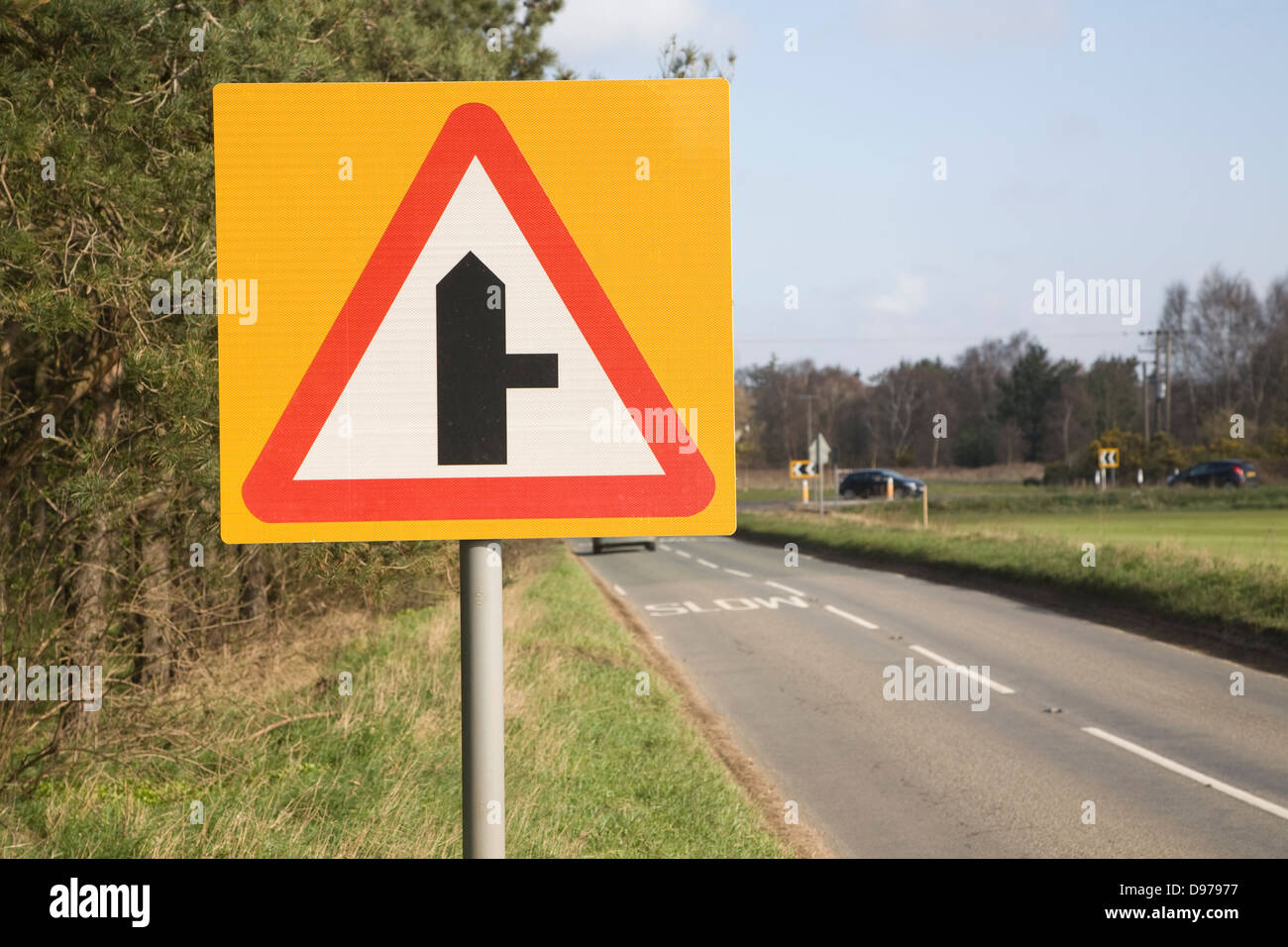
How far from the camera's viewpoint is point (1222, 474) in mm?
49250

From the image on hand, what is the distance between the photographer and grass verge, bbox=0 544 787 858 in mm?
4812

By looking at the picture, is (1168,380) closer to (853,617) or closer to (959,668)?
(853,617)

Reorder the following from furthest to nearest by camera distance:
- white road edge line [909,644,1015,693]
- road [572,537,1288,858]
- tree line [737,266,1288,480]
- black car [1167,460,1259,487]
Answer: tree line [737,266,1288,480] < black car [1167,460,1259,487] < white road edge line [909,644,1015,693] < road [572,537,1288,858]

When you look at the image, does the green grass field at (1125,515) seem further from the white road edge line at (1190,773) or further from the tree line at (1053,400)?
the tree line at (1053,400)

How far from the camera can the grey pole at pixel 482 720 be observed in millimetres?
1585

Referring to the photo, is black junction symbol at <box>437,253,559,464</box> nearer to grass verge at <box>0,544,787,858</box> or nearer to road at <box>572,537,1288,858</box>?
grass verge at <box>0,544,787,858</box>

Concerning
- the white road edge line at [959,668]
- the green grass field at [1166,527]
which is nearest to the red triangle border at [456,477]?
the white road edge line at [959,668]

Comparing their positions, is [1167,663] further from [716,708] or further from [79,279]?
[79,279]

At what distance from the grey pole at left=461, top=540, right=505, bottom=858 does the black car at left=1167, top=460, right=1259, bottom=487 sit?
2066 inches

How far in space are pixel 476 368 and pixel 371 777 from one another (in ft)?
15.3

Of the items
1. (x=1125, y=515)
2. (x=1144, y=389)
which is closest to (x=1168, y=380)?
(x=1144, y=389)

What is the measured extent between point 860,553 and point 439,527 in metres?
27.0

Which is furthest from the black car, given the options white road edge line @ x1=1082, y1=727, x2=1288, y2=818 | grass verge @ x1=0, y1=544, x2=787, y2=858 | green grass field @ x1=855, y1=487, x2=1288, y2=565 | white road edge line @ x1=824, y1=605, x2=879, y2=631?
grass verge @ x1=0, y1=544, x2=787, y2=858
